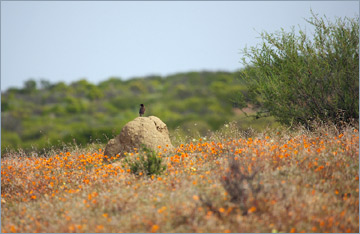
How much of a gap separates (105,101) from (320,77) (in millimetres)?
37224

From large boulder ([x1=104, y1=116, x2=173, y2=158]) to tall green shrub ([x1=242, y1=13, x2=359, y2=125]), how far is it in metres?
3.19

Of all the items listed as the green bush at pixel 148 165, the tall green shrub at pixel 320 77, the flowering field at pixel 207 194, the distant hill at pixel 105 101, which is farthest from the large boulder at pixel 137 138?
the distant hill at pixel 105 101

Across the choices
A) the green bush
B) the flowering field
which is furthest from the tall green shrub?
the green bush

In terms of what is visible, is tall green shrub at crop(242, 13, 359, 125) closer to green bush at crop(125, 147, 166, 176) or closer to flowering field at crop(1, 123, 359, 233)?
flowering field at crop(1, 123, 359, 233)

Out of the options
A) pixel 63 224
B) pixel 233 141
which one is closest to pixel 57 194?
pixel 63 224

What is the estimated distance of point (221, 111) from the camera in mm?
34781

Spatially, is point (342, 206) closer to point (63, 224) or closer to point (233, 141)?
point (233, 141)

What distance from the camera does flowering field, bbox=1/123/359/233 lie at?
4109mm

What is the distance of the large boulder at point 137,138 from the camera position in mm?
7117

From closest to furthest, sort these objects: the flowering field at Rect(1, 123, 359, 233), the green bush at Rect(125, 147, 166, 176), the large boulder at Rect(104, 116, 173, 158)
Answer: the flowering field at Rect(1, 123, 359, 233)
the green bush at Rect(125, 147, 166, 176)
the large boulder at Rect(104, 116, 173, 158)

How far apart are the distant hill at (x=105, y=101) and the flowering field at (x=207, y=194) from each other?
86.0 ft

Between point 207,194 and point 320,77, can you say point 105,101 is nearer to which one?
point 320,77

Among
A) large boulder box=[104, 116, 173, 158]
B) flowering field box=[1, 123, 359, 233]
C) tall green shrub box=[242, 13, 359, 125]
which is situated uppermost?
tall green shrub box=[242, 13, 359, 125]

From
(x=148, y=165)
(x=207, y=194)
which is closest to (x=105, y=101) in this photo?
(x=148, y=165)
